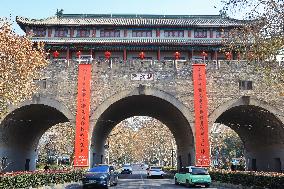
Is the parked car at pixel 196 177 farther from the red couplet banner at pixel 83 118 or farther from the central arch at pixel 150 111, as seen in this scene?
the red couplet banner at pixel 83 118

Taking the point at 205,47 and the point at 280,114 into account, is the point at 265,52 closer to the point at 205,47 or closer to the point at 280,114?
the point at 280,114

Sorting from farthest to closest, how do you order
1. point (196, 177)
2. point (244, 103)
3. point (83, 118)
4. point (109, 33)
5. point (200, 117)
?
point (109, 33), point (244, 103), point (200, 117), point (83, 118), point (196, 177)

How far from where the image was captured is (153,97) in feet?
96.6

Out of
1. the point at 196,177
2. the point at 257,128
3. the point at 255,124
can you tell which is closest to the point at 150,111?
the point at 255,124

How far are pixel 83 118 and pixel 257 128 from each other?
1575 cm

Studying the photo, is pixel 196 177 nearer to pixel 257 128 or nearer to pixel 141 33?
pixel 257 128

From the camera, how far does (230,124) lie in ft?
119

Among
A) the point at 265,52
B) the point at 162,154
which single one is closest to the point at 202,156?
the point at 265,52

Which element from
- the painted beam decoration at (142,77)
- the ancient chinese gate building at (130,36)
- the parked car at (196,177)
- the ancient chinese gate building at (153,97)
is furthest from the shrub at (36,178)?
the ancient chinese gate building at (130,36)

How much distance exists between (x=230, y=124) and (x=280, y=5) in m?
22.0

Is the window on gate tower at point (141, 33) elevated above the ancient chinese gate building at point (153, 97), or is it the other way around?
the window on gate tower at point (141, 33)

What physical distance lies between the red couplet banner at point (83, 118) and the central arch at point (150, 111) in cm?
63

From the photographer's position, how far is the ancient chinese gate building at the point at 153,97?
94.2 ft

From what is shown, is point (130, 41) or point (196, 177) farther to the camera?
point (130, 41)
